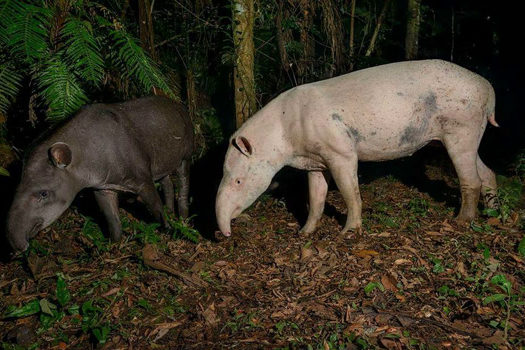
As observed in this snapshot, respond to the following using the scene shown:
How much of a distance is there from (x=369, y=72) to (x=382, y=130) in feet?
2.24

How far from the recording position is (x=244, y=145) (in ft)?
17.4

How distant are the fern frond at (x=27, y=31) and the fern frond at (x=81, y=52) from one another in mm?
286

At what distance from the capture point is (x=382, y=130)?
539 centimetres

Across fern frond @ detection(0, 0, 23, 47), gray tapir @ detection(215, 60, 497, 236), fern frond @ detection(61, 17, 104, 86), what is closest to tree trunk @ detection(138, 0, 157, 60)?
fern frond @ detection(61, 17, 104, 86)

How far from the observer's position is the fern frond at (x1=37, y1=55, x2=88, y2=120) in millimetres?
5336

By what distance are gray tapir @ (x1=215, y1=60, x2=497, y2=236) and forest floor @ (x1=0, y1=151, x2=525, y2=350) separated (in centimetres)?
57

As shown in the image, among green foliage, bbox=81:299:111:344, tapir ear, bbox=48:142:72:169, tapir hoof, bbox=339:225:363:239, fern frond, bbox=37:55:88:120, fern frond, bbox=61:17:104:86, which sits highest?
fern frond, bbox=61:17:104:86

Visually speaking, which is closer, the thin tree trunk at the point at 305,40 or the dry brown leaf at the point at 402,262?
the dry brown leaf at the point at 402,262

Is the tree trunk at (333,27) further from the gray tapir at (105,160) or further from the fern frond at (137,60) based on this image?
the fern frond at (137,60)

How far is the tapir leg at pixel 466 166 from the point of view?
548 cm

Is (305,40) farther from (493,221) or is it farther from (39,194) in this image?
(39,194)

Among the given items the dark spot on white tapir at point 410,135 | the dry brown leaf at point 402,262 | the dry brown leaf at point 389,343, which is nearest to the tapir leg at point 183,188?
the dark spot on white tapir at point 410,135

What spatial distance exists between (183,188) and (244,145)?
1.71 meters

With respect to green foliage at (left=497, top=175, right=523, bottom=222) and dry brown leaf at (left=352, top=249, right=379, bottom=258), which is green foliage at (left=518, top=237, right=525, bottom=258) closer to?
green foliage at (left=497, top=175, right=523, bottom=222)
